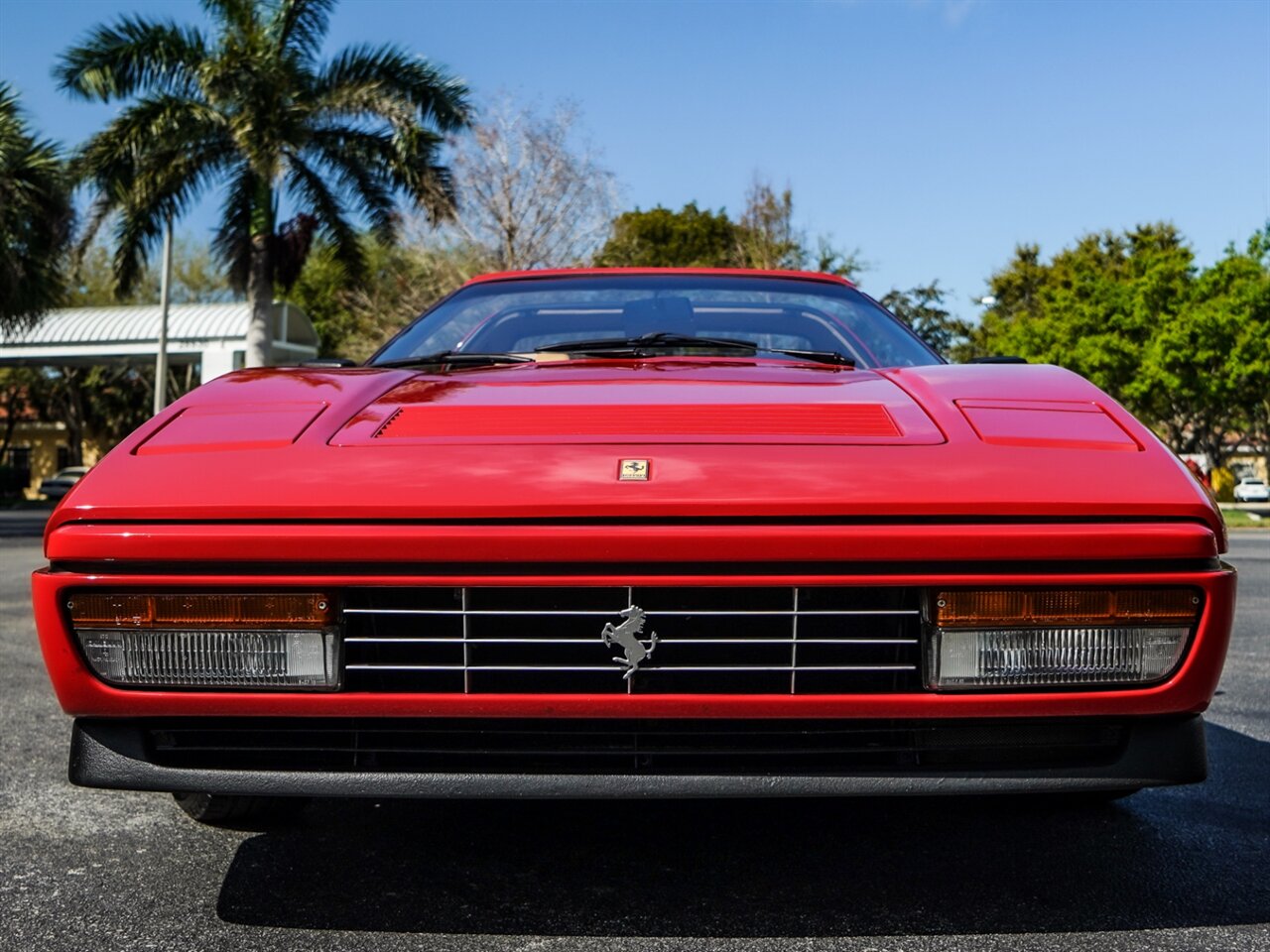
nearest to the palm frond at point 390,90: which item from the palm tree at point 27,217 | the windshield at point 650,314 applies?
the palm tree at point 27,217

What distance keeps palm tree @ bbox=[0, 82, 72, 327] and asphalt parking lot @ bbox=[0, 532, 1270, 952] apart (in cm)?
1749

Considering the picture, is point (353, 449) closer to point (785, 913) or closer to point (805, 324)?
Answer: point (785, 913)

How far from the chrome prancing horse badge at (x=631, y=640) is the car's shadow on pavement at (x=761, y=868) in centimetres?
49

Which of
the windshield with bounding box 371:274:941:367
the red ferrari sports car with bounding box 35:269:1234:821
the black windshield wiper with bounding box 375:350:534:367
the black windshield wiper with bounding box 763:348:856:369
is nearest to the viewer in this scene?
the red ferrari sports car with bounding box 35:269:1234:821

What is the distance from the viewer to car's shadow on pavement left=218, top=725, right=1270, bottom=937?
2.15 m

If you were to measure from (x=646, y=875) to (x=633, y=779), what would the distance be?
543 millimetres

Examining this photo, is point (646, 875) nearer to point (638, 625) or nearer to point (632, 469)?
point (638, 625)

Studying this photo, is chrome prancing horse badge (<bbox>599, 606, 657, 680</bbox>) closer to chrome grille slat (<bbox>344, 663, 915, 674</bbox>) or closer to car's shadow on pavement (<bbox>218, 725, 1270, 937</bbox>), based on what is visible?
chrome grille slat (<bbox>344, 663, 915, 674</bbox>)

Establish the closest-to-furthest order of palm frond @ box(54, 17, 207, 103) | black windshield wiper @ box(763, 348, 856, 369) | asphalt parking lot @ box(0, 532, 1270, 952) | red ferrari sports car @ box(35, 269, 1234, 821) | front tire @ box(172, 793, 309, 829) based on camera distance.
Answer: red ferrari sports car @ box(35, 269, 1234, 821) < asphalt parking lot @ box(0, 532, 1270, 952) < front tire @ box(172, 793, 309, 829) < black windshield wiper @ box(763, 348, 856, 369) < palm frond @ box(54, 17, 207, 103)

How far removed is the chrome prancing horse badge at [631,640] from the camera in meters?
1.94

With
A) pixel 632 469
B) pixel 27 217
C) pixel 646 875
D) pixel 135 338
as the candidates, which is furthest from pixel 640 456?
pixel 135 338

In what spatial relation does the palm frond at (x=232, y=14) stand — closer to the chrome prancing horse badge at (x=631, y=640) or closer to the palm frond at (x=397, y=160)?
the palm frond at (x=397, y=160)

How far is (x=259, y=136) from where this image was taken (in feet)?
54.9

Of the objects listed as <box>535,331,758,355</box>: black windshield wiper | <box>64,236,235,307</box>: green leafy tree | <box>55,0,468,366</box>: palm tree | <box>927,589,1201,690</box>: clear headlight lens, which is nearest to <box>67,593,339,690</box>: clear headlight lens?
<box>927,589,1201,690</box>: clear headlight lens
